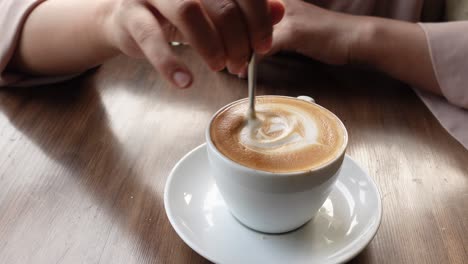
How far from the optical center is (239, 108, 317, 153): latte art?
40 cm

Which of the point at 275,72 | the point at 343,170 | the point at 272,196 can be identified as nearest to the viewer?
the point at 272,196

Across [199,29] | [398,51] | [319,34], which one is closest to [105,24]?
[199,29]

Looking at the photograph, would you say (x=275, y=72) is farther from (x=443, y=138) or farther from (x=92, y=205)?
(x=92, y=205)

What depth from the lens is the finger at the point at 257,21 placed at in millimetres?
391

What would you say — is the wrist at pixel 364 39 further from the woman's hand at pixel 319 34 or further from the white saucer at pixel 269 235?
the white saucer at pixel 269 235

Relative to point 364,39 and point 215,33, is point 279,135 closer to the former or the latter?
point 215,33

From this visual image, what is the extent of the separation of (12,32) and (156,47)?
0.40 m

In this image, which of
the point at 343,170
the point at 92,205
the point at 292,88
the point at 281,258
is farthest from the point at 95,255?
the point at 292,88

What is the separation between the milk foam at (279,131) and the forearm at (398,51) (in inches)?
11.8

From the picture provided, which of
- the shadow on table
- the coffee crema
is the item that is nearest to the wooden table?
the shadow on table

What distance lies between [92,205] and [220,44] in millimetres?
238

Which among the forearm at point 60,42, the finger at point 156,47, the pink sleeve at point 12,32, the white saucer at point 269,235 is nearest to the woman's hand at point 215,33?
the finger at point 156,47

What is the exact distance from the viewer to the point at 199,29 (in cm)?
40

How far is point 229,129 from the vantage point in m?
0.42
